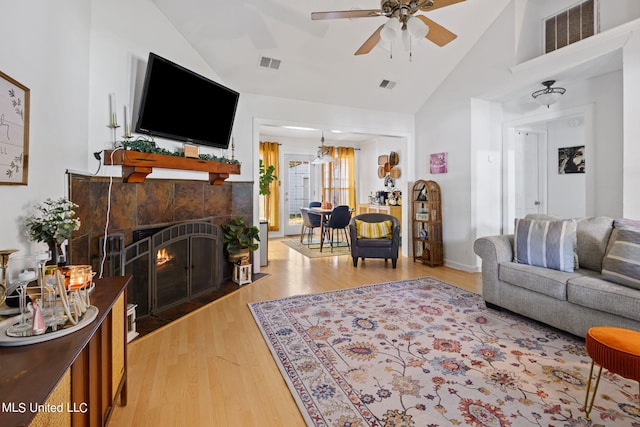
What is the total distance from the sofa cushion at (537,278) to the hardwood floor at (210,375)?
890 millimetres

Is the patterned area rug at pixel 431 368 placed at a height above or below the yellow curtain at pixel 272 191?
below

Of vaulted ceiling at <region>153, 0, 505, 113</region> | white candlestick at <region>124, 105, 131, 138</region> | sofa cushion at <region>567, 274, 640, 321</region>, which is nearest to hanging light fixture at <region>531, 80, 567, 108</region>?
vaulted ceiling at <region>153, 0, 505, 113</region>

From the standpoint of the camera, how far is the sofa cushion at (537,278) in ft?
7.88

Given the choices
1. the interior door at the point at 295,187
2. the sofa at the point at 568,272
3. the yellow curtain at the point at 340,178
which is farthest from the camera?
the yellow curtain at the point at 340,178

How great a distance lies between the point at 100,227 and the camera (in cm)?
233

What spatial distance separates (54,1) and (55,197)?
1082mm

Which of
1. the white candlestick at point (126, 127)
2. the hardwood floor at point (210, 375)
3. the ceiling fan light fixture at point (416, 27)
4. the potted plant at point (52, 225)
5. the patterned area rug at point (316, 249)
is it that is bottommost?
the hardwood floor at point (210, 375)

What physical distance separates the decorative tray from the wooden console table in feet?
0.05

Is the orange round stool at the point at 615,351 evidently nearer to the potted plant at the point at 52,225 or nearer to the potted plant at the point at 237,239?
the potted plant at the point at 52,225

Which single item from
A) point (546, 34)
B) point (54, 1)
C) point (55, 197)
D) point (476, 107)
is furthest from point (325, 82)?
point (55, 197)

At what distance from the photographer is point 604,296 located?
6.97 feet

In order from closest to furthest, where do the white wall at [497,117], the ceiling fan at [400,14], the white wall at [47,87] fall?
the white wall at [47,87]
the ceiling fan at [400,14]
the white wall at [497,117]

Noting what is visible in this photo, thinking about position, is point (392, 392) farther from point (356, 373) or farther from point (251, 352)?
point (251, 352)

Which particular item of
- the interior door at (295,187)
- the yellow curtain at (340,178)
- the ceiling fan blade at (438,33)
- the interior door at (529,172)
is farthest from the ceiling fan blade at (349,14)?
the yellow curtain at (340,178)
